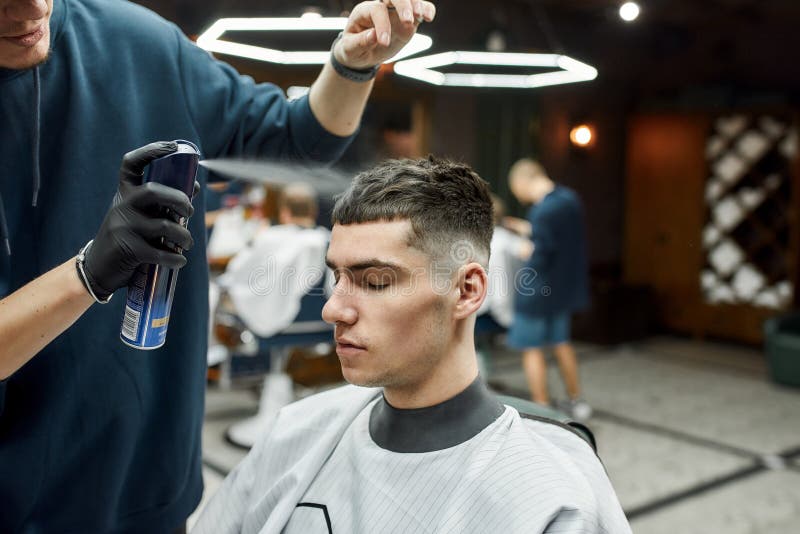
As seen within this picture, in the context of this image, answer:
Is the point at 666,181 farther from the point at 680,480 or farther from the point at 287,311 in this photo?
the point at 287,311

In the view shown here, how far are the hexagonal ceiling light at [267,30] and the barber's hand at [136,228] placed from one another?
1.56 ft

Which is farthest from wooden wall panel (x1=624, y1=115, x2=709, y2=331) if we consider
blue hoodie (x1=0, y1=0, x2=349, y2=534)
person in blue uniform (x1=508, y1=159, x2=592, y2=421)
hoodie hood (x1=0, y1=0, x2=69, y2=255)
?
hoodie hood (x1=0, y1=0, x2=69, y2=255)

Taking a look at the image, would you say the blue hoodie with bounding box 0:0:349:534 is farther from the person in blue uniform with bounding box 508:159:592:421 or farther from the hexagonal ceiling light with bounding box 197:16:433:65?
the person in blue uniform with bounding box 508:159:592:421

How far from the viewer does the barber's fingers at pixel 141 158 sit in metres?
0.83

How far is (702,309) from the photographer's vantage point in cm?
651

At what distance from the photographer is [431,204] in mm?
1146

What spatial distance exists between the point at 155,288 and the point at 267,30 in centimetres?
61

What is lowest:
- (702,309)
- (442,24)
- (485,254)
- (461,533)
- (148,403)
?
(702,309)

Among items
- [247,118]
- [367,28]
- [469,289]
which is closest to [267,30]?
[247,118]

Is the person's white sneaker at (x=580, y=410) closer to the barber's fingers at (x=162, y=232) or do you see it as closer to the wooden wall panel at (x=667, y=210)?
the wooden wall panel at (x=667, y=210)

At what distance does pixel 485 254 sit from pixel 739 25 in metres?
5.78

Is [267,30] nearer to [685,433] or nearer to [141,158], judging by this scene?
[141,158]

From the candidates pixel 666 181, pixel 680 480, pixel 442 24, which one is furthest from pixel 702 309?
pixel 442 24

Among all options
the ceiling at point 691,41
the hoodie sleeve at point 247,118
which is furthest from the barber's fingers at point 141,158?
the ceiling at point 691,41
